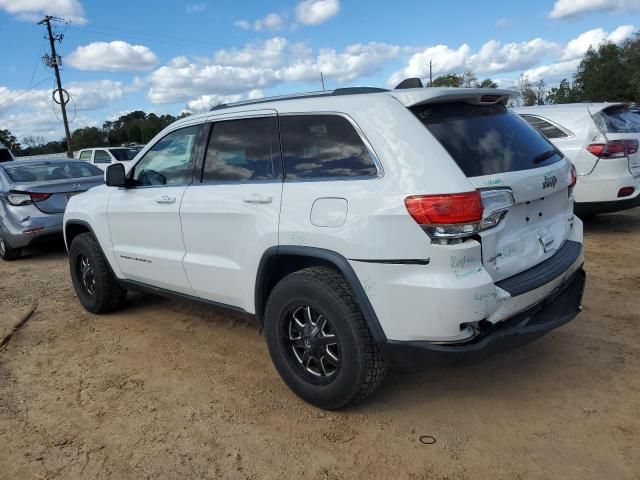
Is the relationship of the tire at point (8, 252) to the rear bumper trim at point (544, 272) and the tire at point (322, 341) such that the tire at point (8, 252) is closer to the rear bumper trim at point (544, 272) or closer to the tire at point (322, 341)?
the tire at point (322, 341)

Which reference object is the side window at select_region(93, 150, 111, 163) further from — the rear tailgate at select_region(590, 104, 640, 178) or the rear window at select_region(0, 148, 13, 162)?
the rear tailgate at select_region(590, 104, 640, 178)

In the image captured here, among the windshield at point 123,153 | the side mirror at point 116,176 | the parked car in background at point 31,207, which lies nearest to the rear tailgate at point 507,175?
the side mirror at point 116,176

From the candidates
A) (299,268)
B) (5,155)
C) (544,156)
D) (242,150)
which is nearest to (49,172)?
(242,150)

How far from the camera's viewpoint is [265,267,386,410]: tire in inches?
114

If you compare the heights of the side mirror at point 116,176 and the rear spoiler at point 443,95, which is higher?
the rear spoiler at point 443,95

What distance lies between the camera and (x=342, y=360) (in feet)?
9.66

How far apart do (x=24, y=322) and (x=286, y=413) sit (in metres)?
3.26

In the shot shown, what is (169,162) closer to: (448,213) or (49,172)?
(448,213)

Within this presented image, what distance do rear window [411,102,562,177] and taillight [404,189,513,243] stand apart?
0.68ft

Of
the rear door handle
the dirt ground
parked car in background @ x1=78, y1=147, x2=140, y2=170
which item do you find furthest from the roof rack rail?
parked car in background @ x1=78, y1=147, x2=140, y2=170

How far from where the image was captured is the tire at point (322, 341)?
114 inches

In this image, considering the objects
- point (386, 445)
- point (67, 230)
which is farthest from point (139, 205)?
point (386, 445)

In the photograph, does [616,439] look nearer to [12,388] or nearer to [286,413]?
[286,413]

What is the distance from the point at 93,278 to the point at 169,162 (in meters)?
1.61
